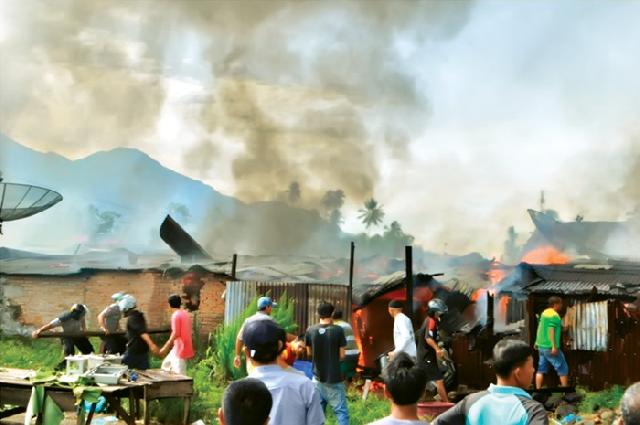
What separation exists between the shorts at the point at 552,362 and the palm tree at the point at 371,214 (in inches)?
237

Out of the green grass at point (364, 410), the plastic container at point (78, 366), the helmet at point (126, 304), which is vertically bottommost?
the green grass at point (364, 410)

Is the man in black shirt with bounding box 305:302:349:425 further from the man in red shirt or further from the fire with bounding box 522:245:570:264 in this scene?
the fire with bounding box 522:245:570:264

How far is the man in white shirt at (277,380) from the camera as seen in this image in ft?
15.2

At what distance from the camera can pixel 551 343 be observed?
12.6m

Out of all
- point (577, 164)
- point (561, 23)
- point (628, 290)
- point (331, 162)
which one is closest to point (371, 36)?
point (331, 162)

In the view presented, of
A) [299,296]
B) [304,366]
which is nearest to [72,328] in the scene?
[304,366]

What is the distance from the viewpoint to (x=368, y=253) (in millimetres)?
17906

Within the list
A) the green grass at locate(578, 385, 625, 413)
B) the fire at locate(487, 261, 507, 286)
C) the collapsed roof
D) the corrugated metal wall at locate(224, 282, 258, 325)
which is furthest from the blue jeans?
the fire at locate(487, 261, 507, 286)

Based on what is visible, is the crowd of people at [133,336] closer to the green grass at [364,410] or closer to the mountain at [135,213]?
the green grass at [364,410]

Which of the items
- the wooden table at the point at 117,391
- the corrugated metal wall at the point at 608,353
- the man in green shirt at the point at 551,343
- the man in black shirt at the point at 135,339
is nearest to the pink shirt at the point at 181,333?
the man in black shirt at the point at 135,339

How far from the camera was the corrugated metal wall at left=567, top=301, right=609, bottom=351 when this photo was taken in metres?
14.3

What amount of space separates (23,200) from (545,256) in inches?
448

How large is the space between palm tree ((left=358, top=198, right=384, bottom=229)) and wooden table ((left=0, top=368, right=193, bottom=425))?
29.2 ft

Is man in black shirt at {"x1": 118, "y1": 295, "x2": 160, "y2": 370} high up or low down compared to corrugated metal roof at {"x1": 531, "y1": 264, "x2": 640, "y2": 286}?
down
